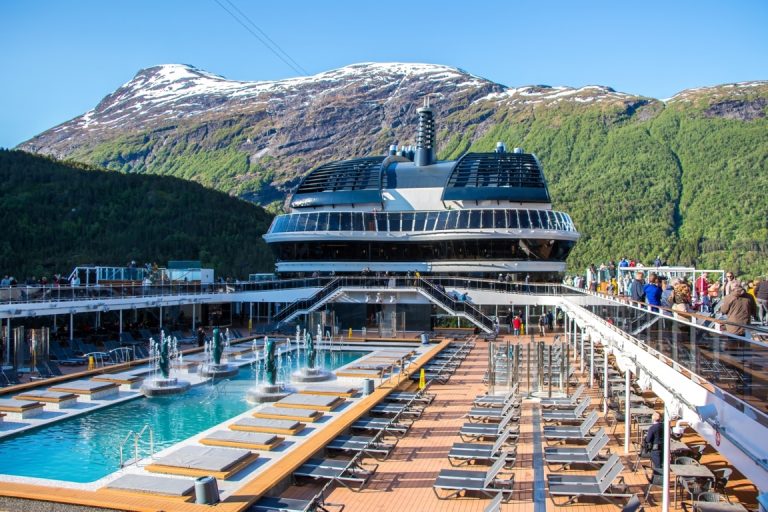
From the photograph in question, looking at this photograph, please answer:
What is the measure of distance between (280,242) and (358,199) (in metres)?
5.72

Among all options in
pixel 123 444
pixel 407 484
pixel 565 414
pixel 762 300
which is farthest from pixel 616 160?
pixel 407 484

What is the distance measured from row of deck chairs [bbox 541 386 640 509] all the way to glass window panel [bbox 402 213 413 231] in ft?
91.2

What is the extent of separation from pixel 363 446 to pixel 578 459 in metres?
3.80

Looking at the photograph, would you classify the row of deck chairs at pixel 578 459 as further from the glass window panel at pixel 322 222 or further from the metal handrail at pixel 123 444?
the glass window panel at pixel 322 222

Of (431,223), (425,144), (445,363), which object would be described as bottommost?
(445,363)

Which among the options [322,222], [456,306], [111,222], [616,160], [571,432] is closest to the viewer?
[571,432]

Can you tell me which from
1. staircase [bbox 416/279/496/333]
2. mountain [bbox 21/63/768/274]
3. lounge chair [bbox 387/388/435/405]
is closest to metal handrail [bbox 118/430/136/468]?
lounge chair [bbox 387/388/435/405]

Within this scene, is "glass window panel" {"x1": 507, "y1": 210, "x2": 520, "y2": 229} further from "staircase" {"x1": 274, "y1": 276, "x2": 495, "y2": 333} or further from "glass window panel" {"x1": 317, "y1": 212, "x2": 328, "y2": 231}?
"glass window panel" {"x1": 317, "y1": 212, "x2": 328, "y2": 231}

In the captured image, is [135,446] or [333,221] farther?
[333,221]

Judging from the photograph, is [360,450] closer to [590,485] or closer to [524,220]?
[590,485]

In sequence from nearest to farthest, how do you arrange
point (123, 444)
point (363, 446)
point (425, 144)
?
1. point (363, 446)
2. point (123, 444)
3. point (425, 144)

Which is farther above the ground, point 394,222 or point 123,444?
point 394,222

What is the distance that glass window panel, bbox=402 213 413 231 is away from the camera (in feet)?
143

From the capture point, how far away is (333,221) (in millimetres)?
43656
